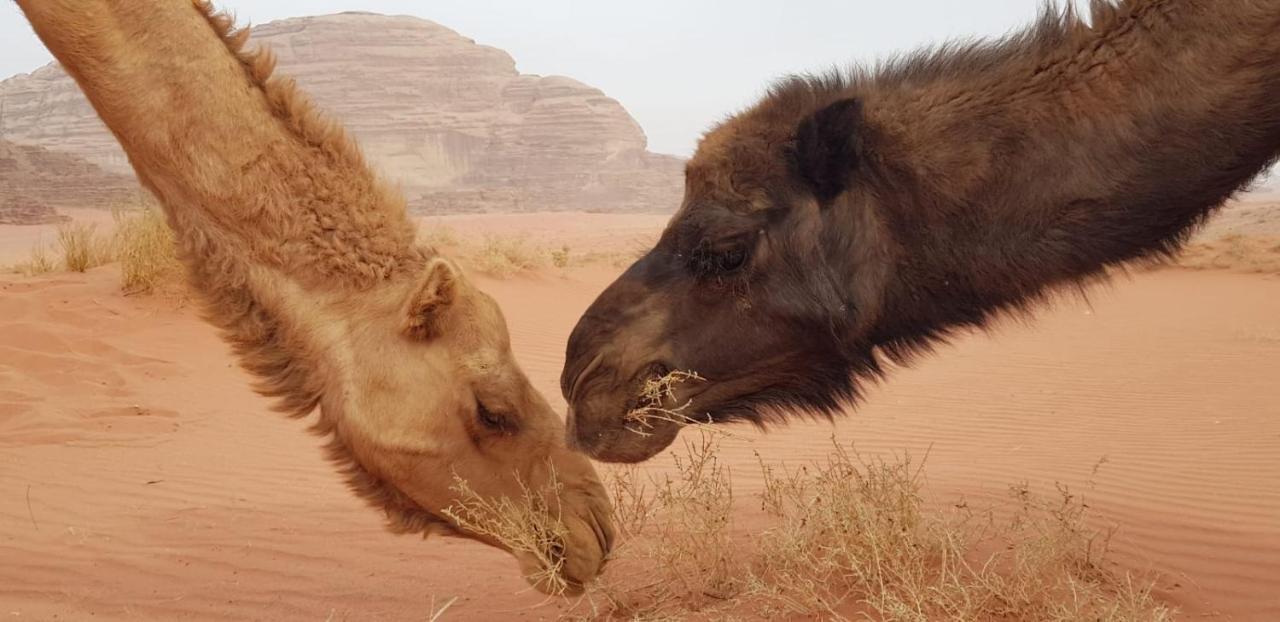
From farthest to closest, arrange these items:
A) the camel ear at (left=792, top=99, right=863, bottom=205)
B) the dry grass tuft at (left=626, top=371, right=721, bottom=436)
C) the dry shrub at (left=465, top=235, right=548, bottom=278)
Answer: the dry shrub at (left=465, top=235, right=548, bottom=278) → the dry grass tuft at (left=626, top=371, right=721, bottom=436) → the camel ear at (left=792, top=99, right=863, bottom=205)

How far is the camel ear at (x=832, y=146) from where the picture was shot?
3.54 metres

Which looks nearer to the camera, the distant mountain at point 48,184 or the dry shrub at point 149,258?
the dry shrub at point 149,258

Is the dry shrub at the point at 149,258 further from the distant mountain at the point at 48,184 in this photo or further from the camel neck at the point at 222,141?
the distant mountain at the point at 48,184

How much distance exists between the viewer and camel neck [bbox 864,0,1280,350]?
3.16m

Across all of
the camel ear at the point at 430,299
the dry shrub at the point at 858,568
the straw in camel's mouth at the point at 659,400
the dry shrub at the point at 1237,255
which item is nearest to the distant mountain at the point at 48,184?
the dry shrub at the point at 1237,255

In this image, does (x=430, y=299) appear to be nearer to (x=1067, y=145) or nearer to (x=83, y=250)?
(x=1067, y=145)

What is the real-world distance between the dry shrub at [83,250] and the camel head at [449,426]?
14165 millimetres

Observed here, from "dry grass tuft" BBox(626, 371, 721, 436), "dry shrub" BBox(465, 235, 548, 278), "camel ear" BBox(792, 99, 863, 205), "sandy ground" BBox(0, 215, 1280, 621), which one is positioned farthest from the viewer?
"dry shrub" BBox(465, 235, 548, 278)

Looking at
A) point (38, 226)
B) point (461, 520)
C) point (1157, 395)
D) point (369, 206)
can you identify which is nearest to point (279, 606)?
point (461, 520)

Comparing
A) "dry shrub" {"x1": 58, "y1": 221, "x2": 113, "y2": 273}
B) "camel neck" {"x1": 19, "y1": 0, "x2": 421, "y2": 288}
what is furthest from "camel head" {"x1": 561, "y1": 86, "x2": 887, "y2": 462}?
"dry shrub" {"x1": 58, "y1": 221, "x2": 113, "y2": 273}

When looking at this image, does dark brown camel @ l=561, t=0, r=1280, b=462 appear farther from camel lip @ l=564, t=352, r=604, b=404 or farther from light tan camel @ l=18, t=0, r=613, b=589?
light tan camel @ l=18, t=0, r=613, b=589

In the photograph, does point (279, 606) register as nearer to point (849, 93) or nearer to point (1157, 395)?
point (849, 93)

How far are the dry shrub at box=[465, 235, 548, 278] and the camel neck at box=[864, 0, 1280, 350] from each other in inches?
722

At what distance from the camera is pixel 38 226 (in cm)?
4081
